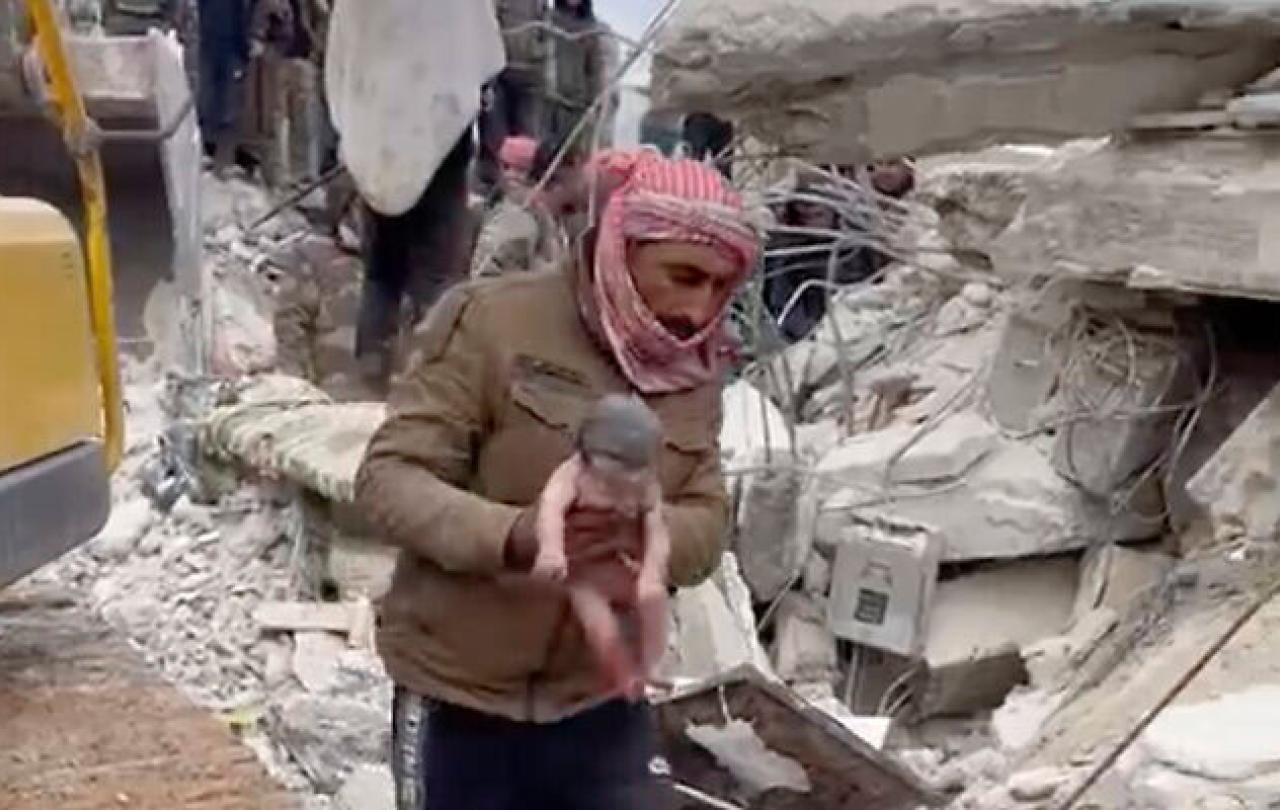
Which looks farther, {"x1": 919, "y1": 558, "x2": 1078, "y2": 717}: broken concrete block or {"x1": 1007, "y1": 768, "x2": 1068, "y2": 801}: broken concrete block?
{"x1": 919, "y1": 558, "x2": 1078, "y2": 717}: broken concrete block

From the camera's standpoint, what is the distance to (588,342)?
2.71m

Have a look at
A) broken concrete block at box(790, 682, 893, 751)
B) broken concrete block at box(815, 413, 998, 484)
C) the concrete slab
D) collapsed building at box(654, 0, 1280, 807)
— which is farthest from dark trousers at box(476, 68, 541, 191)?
the concrete slab

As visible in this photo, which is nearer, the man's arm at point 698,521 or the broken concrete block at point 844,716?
the man's arm at point 698,521

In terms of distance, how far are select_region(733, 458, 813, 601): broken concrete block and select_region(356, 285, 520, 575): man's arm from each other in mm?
4376

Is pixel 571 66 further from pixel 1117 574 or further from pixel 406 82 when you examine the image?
pixel 1117 574

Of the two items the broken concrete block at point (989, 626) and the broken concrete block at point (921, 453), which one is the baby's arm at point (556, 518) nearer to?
the broken concrete block at point (989, 626)

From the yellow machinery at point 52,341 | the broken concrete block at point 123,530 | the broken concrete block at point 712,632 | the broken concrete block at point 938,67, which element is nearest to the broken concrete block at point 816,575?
the broken concrete block at point 712,632

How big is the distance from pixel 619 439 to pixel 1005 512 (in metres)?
4.51

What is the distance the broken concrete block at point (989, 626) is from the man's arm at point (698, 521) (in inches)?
146

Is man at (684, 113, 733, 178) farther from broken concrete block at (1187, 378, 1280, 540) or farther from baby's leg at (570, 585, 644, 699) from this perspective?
baby's leg at (570, 585, 644, 699)

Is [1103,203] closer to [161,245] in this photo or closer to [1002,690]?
[1002,690]

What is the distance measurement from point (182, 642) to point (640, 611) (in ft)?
12.3

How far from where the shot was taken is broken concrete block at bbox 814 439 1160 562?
21.7 feet

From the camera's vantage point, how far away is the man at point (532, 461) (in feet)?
8.64
